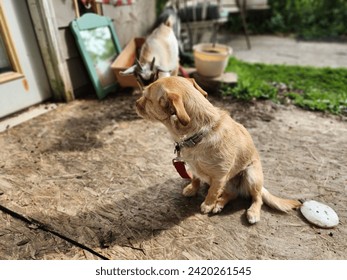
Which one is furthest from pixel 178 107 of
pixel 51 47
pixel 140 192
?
pixel 51 47

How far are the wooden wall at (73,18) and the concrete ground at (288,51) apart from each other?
8.86ft

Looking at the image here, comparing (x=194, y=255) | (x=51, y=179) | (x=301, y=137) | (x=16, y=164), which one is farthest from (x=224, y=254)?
(x=16, y=164)

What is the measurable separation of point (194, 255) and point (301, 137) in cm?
235

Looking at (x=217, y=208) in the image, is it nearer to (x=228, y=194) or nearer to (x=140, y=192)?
(x=228, y=194)

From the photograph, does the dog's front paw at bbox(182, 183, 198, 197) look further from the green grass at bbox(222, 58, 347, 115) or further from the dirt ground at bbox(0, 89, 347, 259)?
the green grass at bbox(222, 58, 347, 115)

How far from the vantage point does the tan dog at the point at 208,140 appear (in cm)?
187

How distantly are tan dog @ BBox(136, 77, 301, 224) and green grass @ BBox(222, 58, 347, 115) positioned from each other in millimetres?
2452

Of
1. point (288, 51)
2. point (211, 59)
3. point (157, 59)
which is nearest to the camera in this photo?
point (157, 59)

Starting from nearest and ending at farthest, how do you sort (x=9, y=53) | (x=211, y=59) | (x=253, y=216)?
(x=253, y=216)
(x=9, y=53)
(x=211, y=59)

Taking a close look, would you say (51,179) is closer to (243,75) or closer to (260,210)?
(260,210)

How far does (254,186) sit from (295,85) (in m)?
3.38

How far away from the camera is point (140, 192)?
2.56 meters

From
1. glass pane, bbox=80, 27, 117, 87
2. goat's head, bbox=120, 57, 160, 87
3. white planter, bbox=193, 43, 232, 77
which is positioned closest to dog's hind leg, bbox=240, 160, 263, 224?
goat's head, bbox=120, 57, 160, 87

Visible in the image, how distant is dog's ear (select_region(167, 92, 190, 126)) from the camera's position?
1.68 meters
